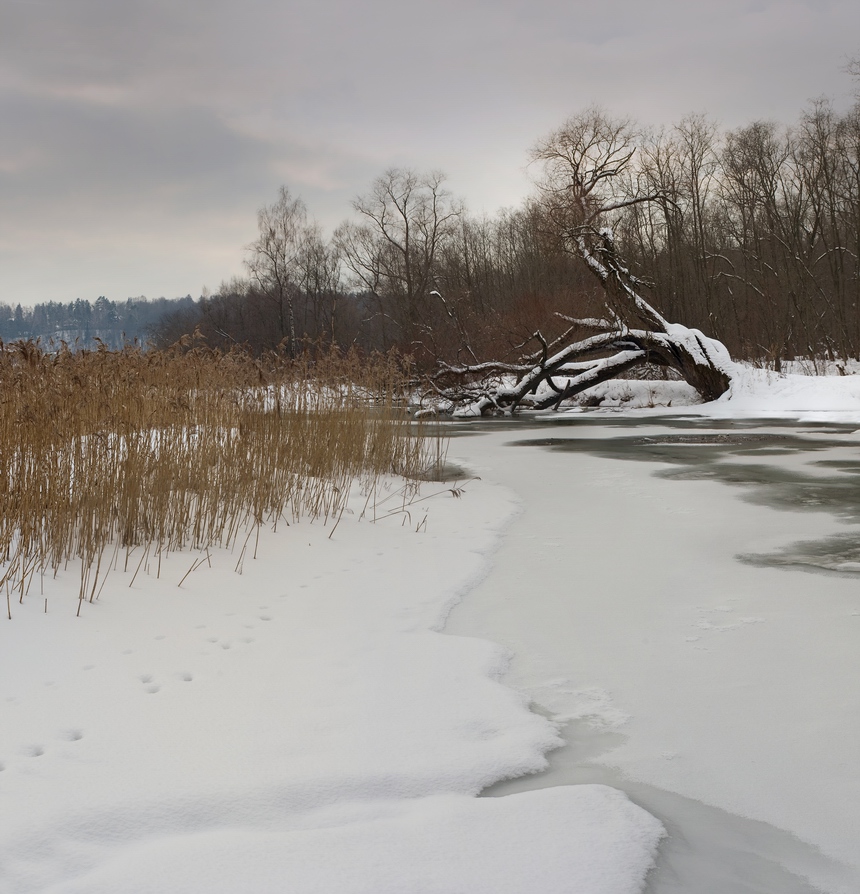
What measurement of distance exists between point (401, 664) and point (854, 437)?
9.89 meters

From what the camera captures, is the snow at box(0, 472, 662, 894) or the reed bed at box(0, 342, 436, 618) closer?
the snow at box(0, 472, 662, 894)

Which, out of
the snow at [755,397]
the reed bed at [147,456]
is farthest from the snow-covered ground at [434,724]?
the snow at [755,397]

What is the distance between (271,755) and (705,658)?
5.45 feet

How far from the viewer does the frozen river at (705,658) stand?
1.83 metres

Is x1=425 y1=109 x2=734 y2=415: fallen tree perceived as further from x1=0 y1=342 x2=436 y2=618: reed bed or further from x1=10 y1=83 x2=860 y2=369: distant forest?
x1=0 y1=342 x2=436 y2=618: reed bed

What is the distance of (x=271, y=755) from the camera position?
86.4 inches

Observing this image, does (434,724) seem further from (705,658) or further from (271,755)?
(705,658)

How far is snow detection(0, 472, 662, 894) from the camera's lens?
1.68m

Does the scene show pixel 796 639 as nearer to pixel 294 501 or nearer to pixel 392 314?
pixel 294 501

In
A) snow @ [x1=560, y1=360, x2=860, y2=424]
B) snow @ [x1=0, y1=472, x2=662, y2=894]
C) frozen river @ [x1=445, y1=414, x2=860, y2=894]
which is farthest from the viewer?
snow @ [x1=560, y1=360, x2=860, y2=424]

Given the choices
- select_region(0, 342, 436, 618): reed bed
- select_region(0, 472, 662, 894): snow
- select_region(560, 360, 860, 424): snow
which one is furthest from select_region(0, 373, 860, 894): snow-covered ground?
select_region(560, 360, 860, 424): snow

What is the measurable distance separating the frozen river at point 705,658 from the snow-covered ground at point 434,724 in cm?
1

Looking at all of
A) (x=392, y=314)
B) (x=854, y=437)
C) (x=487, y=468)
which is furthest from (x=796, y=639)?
(x=392, y=314)

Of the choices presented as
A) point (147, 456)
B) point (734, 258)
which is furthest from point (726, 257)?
point (147, 456)
